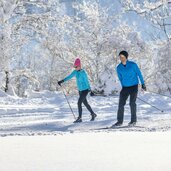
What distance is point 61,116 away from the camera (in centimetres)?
1301

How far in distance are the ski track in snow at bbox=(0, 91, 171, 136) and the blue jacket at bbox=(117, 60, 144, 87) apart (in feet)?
2.99

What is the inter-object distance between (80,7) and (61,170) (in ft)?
106

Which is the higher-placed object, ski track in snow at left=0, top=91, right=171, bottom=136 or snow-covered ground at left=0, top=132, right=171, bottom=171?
snow-covered ground at left=0, top=132, right=171, bottom=171

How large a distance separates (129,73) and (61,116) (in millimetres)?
3432

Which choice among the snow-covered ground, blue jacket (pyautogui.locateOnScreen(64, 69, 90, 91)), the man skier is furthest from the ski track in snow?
the snow-covered ground

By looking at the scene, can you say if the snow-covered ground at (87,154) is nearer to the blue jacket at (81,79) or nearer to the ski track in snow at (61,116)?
the ski track in snow at (61,116)

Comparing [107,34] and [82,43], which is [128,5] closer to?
[107,34]

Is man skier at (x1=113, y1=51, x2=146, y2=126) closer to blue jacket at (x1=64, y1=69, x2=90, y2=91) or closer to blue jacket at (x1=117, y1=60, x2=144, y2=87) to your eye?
blue jacket at (x1=117, y1=60, x2=144, y2=87)

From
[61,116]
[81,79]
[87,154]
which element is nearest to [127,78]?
[81,79]

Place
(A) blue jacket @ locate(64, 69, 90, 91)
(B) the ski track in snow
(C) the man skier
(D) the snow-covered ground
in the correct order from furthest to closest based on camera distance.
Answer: (A) blue jacket @ locate(64, 69, 90, 91), (C) the man skier, (B) the ski track in snow, (D) the snow-covered ground

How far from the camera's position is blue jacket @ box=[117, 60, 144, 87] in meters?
10.1

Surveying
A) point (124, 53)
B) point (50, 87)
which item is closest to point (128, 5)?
point (124, 53)

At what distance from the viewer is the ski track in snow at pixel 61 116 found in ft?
31.7

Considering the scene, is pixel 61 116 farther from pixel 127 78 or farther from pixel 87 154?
pixel 87 154
